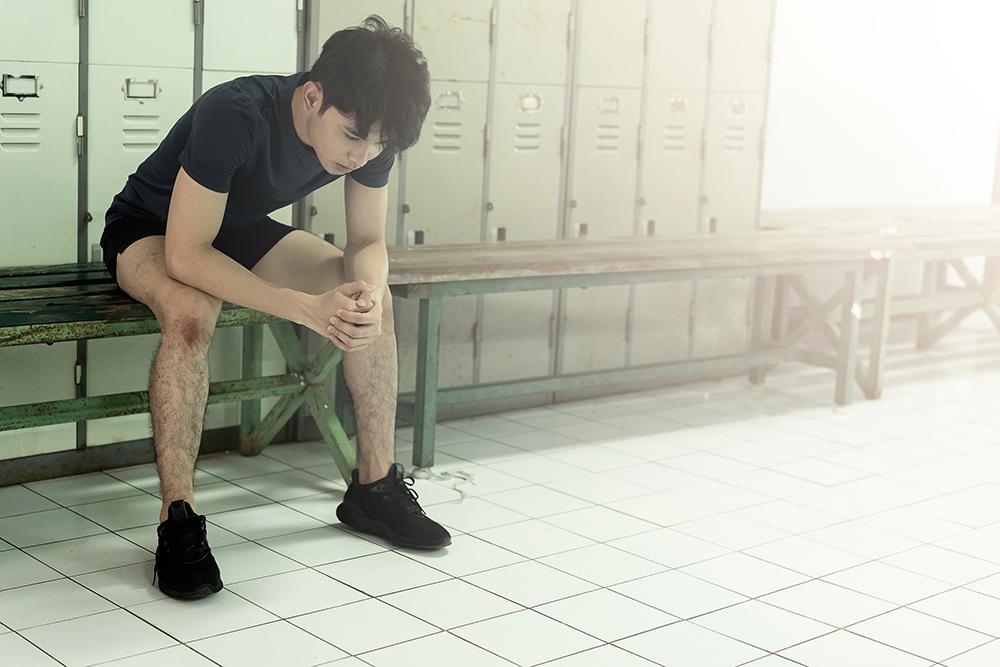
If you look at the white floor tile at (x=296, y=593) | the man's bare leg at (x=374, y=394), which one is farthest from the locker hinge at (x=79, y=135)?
the white floor tile at (x=296, y=593)

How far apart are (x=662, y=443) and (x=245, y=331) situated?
1.43 metres

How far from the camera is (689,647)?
98.6 inches

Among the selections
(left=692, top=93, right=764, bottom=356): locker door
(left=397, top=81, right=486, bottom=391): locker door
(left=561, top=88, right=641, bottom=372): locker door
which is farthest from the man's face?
(left=692, top=93, right=764, bottom=356): locker door

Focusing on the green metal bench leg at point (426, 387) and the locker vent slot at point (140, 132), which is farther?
the green metal bench leg at point (426, 387)

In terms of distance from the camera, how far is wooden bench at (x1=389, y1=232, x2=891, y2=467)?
362 cm

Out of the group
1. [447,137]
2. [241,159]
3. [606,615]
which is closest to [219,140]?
[241,159]

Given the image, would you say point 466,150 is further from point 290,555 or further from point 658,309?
point 290,555

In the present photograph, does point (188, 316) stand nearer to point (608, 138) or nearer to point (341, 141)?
point (341, 141)

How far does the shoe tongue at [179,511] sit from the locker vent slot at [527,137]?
6.80ft

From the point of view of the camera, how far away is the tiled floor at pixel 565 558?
8.10ft

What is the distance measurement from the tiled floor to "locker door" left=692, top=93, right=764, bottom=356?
31.1 inches

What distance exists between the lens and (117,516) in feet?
10.3

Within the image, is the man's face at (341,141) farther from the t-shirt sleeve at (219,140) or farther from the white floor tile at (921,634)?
the white floor tile at (921,634)

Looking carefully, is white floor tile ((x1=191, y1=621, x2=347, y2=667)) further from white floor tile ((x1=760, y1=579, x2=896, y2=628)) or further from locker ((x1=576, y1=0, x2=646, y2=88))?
locker ((x1=576, y1=0, x2=646, y2=88))
